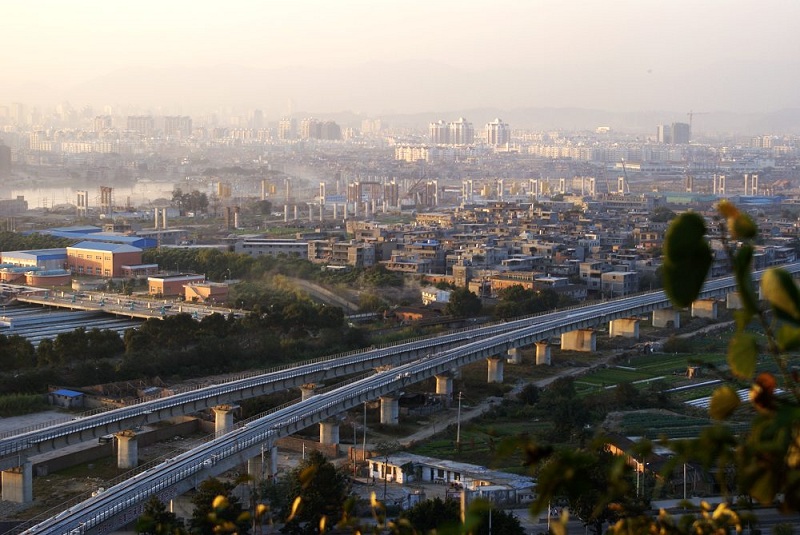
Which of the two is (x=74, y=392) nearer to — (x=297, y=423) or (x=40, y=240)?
(x=297, y=423)

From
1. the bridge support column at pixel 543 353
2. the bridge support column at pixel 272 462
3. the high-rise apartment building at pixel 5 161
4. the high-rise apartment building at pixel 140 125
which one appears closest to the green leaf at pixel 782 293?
the bridge support column at pixel 272 462

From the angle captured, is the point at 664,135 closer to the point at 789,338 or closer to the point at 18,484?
the point at 18,484

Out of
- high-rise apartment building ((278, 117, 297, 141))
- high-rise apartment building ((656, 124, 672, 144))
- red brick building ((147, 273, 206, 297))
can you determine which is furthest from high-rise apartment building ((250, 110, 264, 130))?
red brick building ((147, 273, 206, 297))

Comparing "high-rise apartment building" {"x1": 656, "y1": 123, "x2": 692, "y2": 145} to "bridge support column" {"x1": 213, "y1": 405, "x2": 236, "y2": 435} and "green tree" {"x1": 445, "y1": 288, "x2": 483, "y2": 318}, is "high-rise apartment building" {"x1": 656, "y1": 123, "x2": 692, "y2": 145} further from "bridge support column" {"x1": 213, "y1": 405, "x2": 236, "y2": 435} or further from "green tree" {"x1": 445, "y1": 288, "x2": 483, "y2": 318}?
"bridge support column" {"x1": 213, "y1": 405, "x2": 236, "y2": 435}

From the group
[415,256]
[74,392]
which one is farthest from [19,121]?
[74,392]

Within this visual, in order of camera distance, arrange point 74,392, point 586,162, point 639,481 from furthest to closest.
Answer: point 586,162
point 74,392
point 639,481
